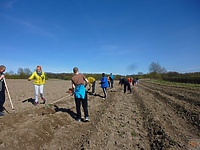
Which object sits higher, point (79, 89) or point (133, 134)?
point (79, 89)

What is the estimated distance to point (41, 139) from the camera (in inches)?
187

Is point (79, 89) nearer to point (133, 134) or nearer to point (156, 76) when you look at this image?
point (133, 134)

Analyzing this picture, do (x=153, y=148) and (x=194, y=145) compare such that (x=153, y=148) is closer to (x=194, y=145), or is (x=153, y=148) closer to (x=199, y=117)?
(x=194, y=145)

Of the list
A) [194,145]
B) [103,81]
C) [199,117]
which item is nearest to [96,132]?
[194,145]

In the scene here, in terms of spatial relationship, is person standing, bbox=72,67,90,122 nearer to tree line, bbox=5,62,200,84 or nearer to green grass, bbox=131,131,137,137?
green grass, bbox=131,131,137,137

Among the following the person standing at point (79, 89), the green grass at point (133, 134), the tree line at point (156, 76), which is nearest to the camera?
the green grass at point (133, 134)

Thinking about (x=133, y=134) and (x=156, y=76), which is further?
(x=156, y=76)

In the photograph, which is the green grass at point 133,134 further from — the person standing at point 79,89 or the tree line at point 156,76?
the tree line at point 156,76

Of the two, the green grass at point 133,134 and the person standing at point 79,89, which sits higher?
the person standing at point 79,89

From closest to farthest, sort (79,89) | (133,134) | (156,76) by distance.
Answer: (133,134)
(79,89)
(156,76)

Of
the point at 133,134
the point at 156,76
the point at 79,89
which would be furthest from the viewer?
the point at 156,76

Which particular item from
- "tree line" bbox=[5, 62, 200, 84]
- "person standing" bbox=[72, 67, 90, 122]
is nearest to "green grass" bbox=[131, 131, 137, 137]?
"person standing" bbox=[72, 67, 90, 122]

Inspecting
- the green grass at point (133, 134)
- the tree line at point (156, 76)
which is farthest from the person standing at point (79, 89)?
the tree line at point (156, 76)

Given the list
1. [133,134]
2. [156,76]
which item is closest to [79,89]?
[133,134]
